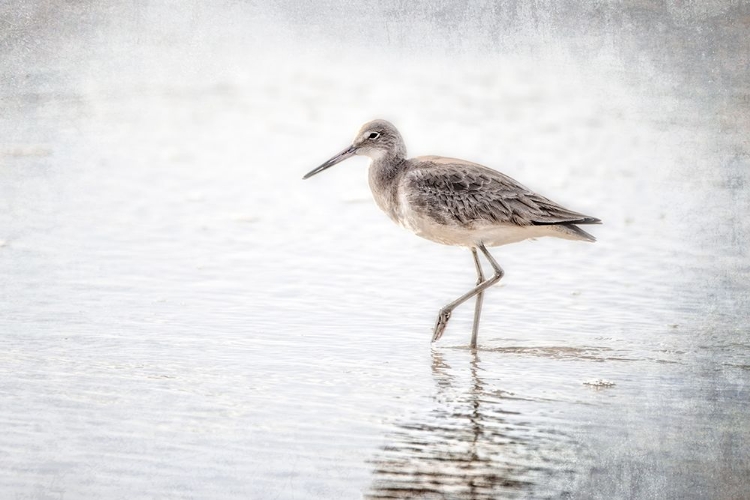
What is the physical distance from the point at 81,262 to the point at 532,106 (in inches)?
248

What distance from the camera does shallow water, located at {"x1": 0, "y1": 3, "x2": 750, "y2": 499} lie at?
15.7ft

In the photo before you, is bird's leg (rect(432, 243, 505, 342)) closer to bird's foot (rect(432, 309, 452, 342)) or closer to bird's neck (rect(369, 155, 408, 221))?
bird's foot (rect(432, 309, 452, 342))

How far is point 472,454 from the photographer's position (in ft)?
15.7

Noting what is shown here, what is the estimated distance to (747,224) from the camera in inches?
340

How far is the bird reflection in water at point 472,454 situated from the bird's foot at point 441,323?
95cm

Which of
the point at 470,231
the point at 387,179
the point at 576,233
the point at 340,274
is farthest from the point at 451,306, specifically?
the point at 340,274

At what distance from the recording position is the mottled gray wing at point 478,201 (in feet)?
22.0

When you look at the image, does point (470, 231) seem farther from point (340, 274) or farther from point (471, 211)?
point (340, 274)

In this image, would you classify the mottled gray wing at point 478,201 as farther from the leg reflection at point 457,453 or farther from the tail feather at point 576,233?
the leg reflection at point 457,453

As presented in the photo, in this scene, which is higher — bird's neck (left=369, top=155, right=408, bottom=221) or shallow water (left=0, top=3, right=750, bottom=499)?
bird's neck (left=369, top=155, right=408, bottom=221)

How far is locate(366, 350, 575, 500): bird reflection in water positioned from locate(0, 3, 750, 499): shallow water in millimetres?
17

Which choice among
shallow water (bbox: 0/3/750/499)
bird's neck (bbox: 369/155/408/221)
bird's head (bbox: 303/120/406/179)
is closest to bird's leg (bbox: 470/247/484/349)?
shallow water (bbox: 0/3/750/499)

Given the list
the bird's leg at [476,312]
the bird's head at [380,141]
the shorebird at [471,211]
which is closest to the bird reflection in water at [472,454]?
the bird's leg at [476,312]

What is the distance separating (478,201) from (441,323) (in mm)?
743
